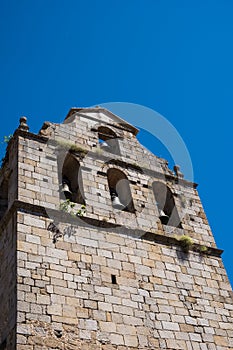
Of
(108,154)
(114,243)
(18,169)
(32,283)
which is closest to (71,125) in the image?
(108,154)

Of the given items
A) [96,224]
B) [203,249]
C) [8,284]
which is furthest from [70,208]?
[203,249]

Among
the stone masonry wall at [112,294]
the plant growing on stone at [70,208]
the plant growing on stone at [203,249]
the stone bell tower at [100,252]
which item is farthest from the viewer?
the plant growing on stone at [203,249]

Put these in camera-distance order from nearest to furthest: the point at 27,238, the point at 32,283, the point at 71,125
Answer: the point at 32,283 < the point at 27,238 < the point at 71,125

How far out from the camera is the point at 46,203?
10305 millimetres

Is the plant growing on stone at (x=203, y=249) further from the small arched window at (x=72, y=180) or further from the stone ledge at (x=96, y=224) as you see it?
the small arched window at (x=72, y=180)

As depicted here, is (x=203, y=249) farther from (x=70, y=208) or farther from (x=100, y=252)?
(x=70, y=208)

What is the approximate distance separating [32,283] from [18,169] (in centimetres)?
285

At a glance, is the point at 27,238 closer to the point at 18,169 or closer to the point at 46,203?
the point at 46,203

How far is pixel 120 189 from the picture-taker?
40.7ft

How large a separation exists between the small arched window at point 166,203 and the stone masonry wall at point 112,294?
1147mm

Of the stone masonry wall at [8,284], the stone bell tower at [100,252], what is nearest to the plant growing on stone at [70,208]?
the stone bell tower at [100,252]

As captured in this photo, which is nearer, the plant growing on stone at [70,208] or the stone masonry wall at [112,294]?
the stone masonry wall at [112,294]

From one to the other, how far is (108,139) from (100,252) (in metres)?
4.36

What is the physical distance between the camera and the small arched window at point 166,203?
483 inches
